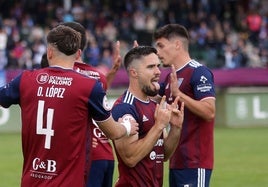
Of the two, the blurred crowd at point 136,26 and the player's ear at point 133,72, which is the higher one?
the blurred crowd at point 136,26

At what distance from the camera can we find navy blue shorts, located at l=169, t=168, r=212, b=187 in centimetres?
824

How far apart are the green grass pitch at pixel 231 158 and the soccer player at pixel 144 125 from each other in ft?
20.5

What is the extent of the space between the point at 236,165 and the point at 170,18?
56.8 ft

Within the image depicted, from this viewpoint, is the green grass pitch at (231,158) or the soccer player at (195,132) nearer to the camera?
the soccer player at (195,132)

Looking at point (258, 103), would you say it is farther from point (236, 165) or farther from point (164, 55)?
point (164, 55)

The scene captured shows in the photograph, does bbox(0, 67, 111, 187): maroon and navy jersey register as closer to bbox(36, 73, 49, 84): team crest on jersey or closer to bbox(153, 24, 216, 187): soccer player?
bbox(36, 73, 49, 84): team crest on jersey

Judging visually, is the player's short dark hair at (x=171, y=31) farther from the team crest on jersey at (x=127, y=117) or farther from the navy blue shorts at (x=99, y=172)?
the team crest on jersey at (x=127, y=117)

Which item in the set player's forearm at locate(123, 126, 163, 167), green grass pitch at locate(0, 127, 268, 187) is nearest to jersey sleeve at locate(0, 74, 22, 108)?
player's forearm at locate(123, 126, 163, 167)

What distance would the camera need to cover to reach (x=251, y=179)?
14719mm

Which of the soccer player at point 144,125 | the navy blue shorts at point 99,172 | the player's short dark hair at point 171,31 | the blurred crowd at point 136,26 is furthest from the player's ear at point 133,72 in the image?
the blurred crowd at point 136,26

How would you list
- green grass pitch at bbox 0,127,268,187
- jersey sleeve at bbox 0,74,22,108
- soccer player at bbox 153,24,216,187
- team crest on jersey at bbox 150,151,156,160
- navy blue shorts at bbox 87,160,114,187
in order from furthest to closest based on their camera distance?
green grass pitch at bbox 0,127,268,187 → navy blue shorts at bbox 87,160,114,187 → soccer player at bbox 153,24,216,187 → team crest on jersey at bbox 150,151,156,160 → jersey sleeve at bbox 0,74,22,108

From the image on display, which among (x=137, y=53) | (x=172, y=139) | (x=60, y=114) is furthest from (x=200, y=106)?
(x=60, y=114)

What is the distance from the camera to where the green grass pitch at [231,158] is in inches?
572

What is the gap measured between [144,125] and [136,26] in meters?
24.5
